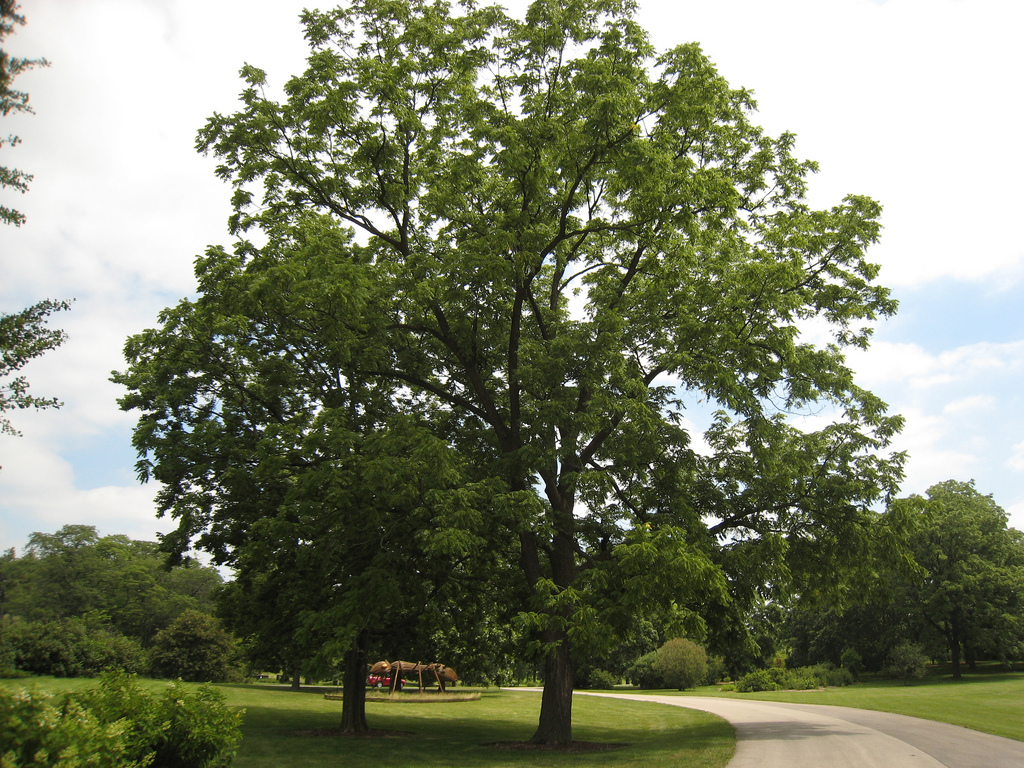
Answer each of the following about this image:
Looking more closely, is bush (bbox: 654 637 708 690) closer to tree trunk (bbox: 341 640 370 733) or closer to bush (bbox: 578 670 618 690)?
bush (bbox: 578 670 618 690)

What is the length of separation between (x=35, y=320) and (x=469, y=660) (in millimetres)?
16165

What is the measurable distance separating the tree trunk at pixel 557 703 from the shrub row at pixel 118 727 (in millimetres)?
8382

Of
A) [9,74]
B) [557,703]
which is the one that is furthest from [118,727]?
[557,703]

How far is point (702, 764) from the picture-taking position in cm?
1167

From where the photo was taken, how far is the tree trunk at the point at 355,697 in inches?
733

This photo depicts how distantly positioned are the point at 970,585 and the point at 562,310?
41.9 metres

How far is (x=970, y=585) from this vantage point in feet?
144

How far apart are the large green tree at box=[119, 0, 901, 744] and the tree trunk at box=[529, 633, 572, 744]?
0.07 metres

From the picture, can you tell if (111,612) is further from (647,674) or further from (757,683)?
(757,683)

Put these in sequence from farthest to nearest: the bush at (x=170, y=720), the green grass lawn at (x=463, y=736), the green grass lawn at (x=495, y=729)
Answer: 1. the green grass lawn at (x=495, y=729)
2. the green grass lawn at (x=463, y=736)
3. the bush at (x=170, y=720)

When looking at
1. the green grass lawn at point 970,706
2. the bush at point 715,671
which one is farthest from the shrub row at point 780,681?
the bush at point 715,671

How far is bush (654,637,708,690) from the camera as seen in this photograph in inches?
1810

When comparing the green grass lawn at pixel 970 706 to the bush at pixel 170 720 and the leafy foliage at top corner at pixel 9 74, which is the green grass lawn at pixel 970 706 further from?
the leafy foliage at top corner at pixel 9 74

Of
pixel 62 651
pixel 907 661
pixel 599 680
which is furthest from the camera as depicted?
pixel 599 680
